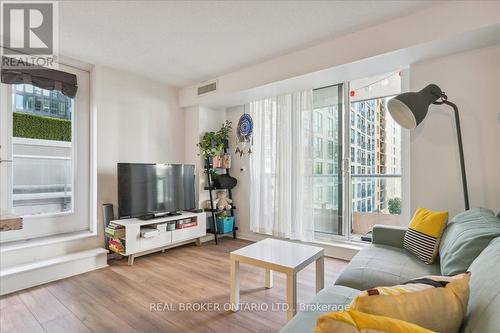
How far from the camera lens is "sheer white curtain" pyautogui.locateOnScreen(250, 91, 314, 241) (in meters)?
3.43

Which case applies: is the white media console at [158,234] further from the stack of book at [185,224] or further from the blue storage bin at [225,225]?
the blue storage bin at [225,225]

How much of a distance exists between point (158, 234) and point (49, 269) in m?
1.07

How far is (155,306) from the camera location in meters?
2.04

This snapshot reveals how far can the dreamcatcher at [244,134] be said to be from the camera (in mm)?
3957

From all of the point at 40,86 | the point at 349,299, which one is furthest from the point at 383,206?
the point at 40,86

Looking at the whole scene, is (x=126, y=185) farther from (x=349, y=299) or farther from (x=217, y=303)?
(x=349, y=299)

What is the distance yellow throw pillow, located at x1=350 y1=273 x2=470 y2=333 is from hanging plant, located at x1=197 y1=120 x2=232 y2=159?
3.27 meters

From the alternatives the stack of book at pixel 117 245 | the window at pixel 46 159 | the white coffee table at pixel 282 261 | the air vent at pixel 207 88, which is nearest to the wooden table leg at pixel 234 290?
the white coffee table at pixel 282 261

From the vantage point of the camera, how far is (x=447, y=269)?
131 cm

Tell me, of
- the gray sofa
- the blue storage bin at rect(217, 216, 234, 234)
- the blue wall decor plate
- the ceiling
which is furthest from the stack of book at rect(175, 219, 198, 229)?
the gray sofa

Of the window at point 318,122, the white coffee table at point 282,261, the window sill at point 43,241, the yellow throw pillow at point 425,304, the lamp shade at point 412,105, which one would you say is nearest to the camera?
the yellow throw pillow at point 425,304

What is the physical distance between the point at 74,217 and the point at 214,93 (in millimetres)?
2369

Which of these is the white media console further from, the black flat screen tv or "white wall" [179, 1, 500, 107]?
"white wall" [179, 1, 500, 107]

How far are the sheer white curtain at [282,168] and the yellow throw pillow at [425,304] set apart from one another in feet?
8.65
